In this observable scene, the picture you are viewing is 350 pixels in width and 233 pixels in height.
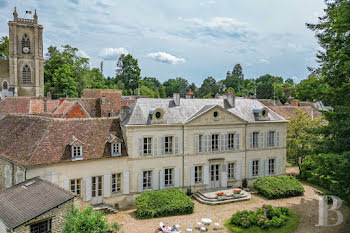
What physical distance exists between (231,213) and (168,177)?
5.61 meters

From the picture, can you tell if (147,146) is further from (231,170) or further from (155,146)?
(231,170)

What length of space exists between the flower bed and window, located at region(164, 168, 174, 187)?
19.4 ft

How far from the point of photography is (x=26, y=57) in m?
61.1

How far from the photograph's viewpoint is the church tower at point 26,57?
59531mm

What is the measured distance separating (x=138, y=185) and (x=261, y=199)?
33.0 ft

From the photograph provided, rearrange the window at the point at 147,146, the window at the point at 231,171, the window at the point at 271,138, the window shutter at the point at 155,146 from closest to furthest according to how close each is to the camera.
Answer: the window at the point at 147,146, the window shutter at the point at 155,146, the window at the point at 231,171, the window at the point at 271,138

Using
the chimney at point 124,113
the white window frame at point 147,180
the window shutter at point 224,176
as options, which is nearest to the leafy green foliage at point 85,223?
the white window frame at point 147,180

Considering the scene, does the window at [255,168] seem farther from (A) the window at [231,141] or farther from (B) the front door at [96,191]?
(B) the front door at [96,191]

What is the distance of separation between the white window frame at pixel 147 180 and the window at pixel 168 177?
129cm

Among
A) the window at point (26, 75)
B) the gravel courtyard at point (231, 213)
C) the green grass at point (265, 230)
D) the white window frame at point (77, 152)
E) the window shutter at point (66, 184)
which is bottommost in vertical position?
the green grass at point (265, 230)

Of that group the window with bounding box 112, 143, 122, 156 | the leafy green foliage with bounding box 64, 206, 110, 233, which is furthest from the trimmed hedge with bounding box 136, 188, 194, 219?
the leafy green foliage with bounding box 64, 206, 110, 233

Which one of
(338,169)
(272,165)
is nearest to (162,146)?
(272,165)

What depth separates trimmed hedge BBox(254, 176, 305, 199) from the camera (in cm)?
2483

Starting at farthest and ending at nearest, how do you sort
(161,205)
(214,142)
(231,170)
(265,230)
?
(231,170) < (214,142) < (161,205) < (265,230)
